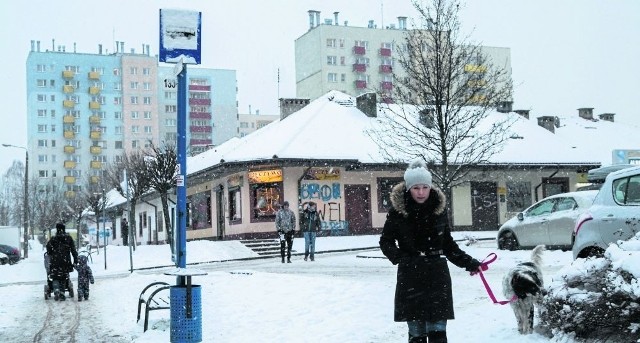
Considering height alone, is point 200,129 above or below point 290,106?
above

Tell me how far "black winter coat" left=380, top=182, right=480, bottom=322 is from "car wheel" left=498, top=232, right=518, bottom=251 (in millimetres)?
14934

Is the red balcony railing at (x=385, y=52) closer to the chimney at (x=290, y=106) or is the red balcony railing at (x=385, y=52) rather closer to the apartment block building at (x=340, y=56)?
the apartment block building at (x=340, y=56)

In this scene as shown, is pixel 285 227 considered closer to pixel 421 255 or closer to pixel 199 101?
pixel 421 255

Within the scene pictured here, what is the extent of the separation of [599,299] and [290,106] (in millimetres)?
35315

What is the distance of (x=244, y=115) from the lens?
13238 cm

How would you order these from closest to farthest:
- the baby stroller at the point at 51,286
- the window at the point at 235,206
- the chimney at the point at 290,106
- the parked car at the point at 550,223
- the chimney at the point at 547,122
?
the baby stroller at the point at 51,286 → the parked car at the point at 550,223 → the window at the point at 235,206 → the chimney at the point at 290,106 → the chimney at the point at 547,122

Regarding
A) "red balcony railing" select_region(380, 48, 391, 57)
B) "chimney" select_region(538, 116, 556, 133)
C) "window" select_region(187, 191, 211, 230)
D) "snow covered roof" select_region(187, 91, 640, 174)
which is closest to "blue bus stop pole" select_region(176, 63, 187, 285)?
"snow covered roof" select_region(187, 91, 640, 174)

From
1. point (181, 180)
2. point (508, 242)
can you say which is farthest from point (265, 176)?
point (181, 180)

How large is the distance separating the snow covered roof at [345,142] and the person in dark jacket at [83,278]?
16.0 m

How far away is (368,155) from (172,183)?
9213mm

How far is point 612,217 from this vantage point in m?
9.19

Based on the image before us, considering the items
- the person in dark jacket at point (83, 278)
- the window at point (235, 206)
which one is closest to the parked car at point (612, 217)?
the person in dark jacket at point (83, 278)

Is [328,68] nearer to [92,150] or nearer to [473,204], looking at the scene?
[92,150]

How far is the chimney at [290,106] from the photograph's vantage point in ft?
133
